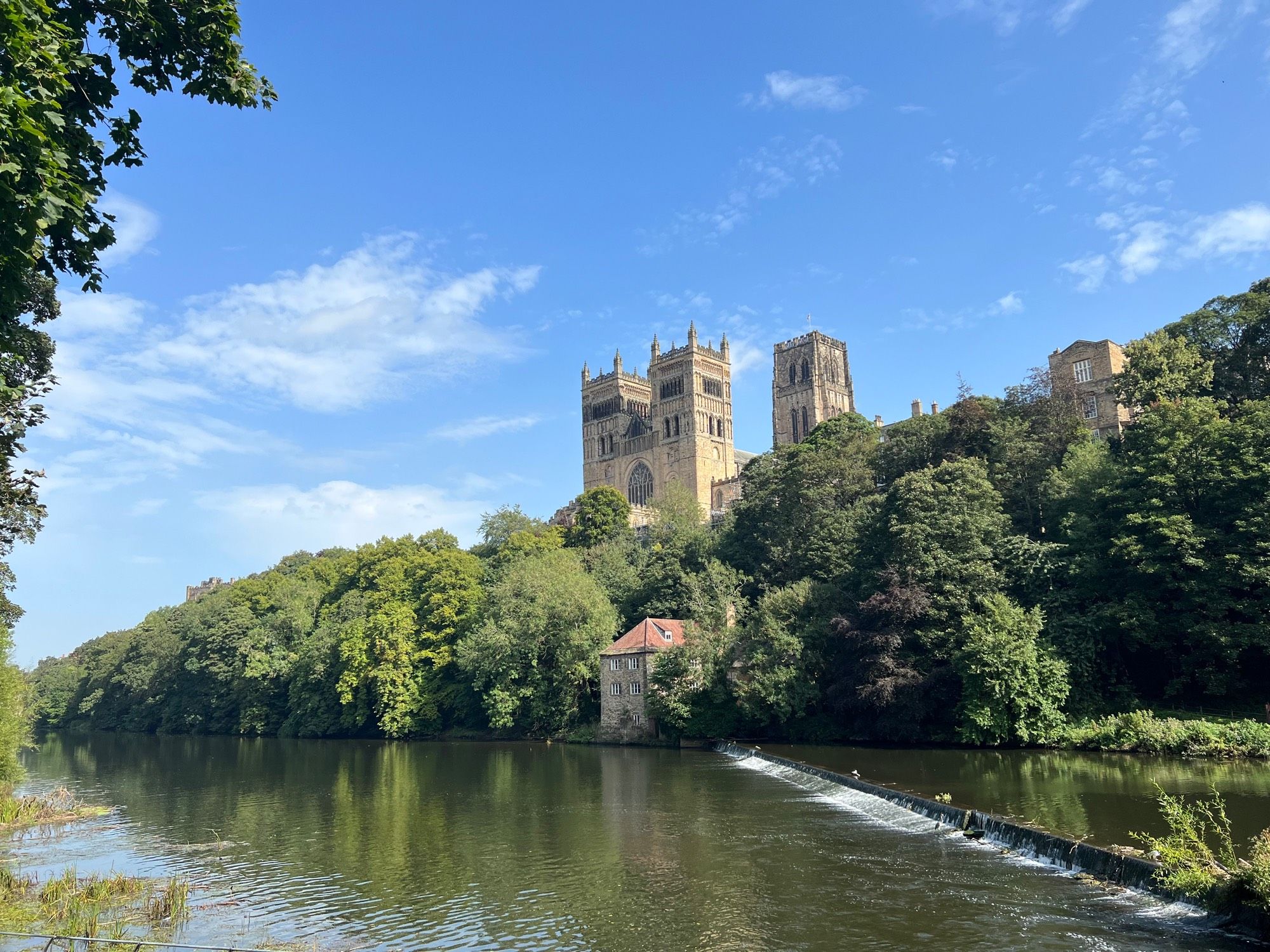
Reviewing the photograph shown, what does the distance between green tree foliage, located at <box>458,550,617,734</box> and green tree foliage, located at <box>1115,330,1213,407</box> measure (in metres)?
32.9

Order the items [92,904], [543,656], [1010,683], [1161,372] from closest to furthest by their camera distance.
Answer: [92,904], [1010,683], [1161,372], [543,656]

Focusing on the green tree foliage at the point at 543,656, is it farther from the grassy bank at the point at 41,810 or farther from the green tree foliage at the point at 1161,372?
the green tree foliage at the point at 1161,372

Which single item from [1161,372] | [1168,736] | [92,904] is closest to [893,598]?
[1168,736]

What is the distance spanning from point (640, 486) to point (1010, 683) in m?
100

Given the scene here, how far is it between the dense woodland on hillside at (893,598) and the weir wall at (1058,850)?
15.8 meters

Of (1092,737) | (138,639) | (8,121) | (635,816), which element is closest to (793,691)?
(1092,737)

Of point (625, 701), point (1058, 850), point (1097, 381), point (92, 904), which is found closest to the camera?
point (92, 904)

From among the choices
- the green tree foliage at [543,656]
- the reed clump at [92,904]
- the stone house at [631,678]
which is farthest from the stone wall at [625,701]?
the reed clump at [92,904]

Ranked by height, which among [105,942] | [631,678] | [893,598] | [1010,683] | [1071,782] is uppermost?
[893,598]

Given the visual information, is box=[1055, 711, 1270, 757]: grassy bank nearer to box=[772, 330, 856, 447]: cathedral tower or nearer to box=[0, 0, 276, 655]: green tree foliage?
box=[0, 0, 276, 655]: green tree foliage

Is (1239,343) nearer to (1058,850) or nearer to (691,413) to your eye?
(1058,850)

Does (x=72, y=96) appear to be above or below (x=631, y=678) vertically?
above

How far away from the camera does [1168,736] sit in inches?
1410

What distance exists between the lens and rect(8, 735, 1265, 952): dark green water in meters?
15.5
